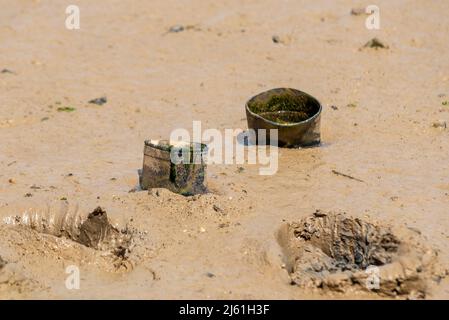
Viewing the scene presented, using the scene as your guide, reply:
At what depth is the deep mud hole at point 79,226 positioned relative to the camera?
5492 mm

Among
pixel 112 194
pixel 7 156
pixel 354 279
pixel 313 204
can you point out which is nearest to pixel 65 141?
pixel 7 156

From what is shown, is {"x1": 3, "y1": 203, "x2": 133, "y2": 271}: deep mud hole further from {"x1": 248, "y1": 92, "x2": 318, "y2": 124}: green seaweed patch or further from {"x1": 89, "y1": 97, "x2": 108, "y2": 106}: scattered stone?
{"x1": 89, "y1": 97, "x2": 108, "y2": 106}: scattered stone

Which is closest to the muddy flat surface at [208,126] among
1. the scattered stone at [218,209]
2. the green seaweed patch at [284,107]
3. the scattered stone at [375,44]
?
the scattered stone at [218,209]

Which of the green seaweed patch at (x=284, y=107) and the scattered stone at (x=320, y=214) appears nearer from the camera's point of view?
the scattered stone at (x=320, y=214)

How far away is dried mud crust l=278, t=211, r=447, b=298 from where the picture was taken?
16.1ft

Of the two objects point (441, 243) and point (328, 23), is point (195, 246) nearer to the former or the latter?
point (441, 243)

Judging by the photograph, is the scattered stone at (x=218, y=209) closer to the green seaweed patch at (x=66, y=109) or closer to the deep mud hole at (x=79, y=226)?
the deep mud hole at (x=79, y=226)

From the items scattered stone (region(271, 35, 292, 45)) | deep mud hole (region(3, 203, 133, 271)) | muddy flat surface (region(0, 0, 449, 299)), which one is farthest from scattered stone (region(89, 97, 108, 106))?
deep mud hole (region(3, 203, 133, 271))

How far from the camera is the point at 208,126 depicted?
750 centimetres

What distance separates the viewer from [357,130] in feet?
24.2

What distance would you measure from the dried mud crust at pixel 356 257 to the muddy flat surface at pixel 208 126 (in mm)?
91

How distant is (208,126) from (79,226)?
6.98 ft
